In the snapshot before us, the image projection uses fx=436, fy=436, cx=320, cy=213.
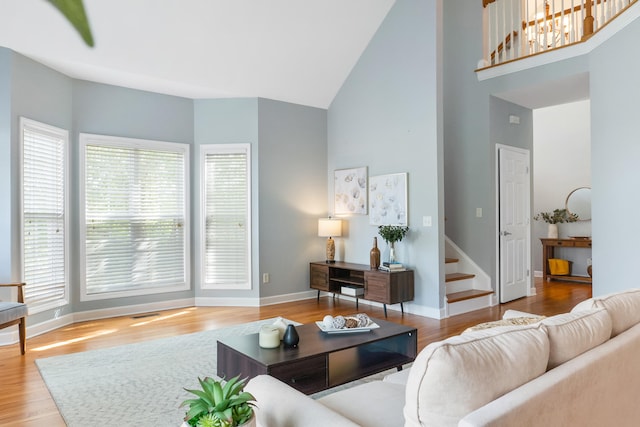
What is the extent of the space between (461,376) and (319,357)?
5.01 feet

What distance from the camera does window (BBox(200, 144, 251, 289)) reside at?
5.78m

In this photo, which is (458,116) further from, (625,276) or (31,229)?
(31,229)

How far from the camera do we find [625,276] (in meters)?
3.97

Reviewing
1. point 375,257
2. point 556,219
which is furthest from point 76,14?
point 556,219

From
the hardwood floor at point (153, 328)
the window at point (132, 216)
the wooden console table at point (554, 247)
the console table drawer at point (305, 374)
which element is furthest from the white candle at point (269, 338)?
the wooden console table at point (554, 247)

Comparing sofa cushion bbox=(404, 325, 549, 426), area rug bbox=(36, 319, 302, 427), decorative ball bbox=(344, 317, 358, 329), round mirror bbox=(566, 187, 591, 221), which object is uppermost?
round mirror bbox=(566, 187, 591, 221)

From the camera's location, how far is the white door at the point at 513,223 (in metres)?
5.88

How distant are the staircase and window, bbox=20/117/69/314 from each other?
14.2 feet

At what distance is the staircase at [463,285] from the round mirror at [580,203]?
3.13m

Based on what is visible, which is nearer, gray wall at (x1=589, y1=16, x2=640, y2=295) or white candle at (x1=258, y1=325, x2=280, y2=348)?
white candle at (x1=258, y1=325, x2=280, y2=348)

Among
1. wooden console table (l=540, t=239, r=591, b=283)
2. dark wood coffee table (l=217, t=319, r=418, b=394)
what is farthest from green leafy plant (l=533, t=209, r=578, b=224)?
dark wood coffee table (l=217, t=319, r=418, b=394)

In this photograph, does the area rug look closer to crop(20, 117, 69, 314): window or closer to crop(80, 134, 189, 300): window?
crop(20, 117, 69, 314): window

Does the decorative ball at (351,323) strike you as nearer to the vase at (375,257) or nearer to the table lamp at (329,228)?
the vase at (375,257)

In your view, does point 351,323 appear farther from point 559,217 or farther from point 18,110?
point 559,217
